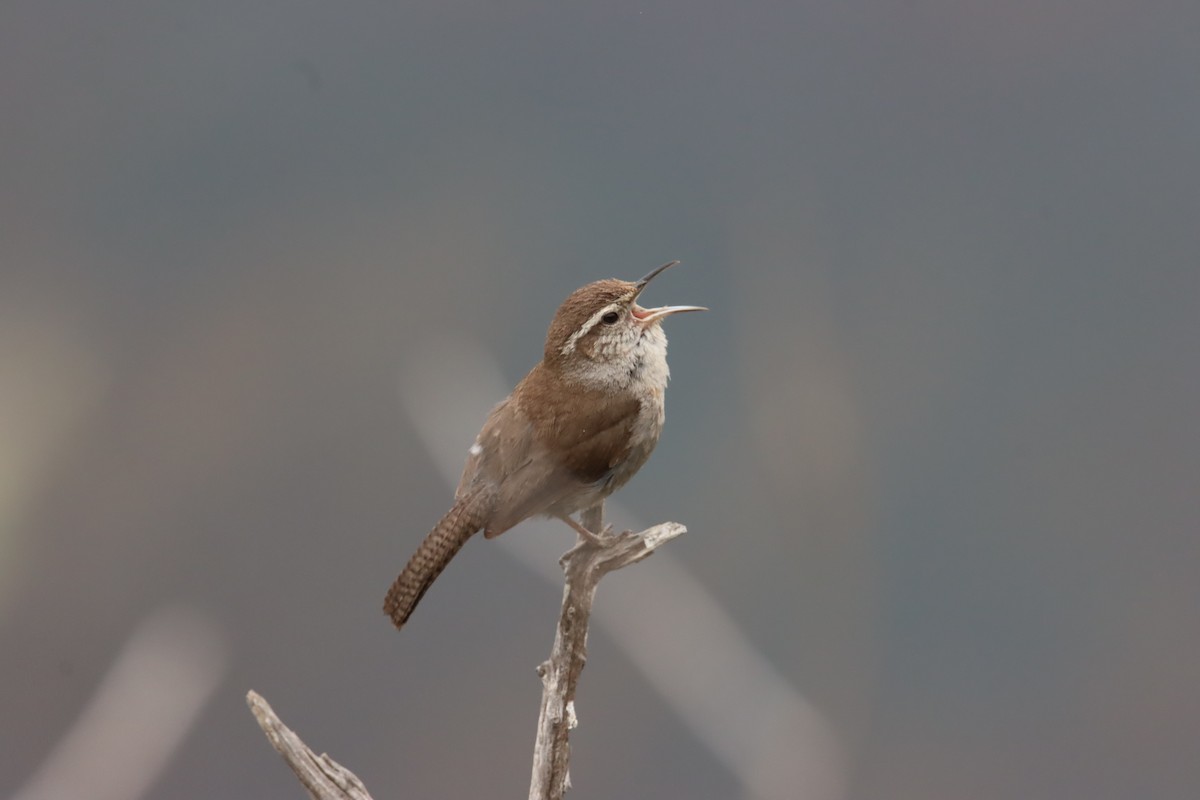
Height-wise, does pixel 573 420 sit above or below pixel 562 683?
above

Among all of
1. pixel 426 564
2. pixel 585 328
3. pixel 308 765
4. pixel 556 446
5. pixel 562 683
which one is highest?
pixel 585 328

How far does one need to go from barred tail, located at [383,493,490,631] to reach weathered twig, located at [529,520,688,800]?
434 mm

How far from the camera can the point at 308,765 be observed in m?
3.22

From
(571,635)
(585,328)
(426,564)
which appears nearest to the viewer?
(426,564)

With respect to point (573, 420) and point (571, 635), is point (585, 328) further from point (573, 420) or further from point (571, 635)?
point (571, 635)

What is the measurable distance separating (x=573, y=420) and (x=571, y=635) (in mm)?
688

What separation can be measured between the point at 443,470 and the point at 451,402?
355 millimetres

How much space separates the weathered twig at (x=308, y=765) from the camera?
3164 mm

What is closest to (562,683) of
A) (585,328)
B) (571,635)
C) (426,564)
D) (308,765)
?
(571,635)

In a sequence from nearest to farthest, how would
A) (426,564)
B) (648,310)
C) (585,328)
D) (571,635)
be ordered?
1. (426,564)
2. (585,328)
3. (648,310)
4. (571,635)

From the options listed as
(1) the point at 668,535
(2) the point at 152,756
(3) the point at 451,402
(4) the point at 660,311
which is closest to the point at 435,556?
(1) the point at 668,535

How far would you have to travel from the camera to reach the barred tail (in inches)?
112

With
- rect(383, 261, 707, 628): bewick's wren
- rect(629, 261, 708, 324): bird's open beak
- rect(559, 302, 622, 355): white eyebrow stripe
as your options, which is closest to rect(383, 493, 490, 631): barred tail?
rect(383, 261, 707, 628): bewick's wren

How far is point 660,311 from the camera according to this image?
3.09m
